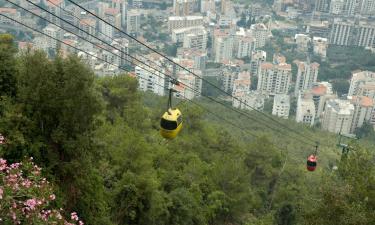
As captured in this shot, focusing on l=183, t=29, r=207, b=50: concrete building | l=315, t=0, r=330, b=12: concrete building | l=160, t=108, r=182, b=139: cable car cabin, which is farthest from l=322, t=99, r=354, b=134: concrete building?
l=315, t=0, r=330, b=12: concrete building

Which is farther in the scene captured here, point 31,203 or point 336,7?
point 336,7

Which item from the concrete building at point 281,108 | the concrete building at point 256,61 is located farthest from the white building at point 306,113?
the concrete building at point 256,61

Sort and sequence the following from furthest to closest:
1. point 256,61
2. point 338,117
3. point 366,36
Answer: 1. point 366,36
2. point 256,61
3. point 338,117

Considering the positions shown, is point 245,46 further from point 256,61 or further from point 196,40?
point 196,40

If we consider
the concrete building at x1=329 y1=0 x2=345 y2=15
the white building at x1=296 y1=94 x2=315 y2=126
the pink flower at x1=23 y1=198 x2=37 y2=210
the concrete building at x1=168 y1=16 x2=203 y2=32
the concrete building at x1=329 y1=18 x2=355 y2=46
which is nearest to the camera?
the pink flower at x1=23 y1=198 x2=37 y2=210

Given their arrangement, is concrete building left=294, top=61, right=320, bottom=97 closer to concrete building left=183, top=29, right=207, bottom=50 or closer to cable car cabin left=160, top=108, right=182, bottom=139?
concrete building left=183, top=29, right=207, bottom=50

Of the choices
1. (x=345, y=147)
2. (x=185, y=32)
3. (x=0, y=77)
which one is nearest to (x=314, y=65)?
(x=185, y=32)

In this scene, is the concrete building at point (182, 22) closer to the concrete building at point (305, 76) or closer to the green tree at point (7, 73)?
the concrete building at point (305, 76)

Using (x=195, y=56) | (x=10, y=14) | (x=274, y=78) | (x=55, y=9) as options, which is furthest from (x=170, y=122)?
(x=55, y=9)
